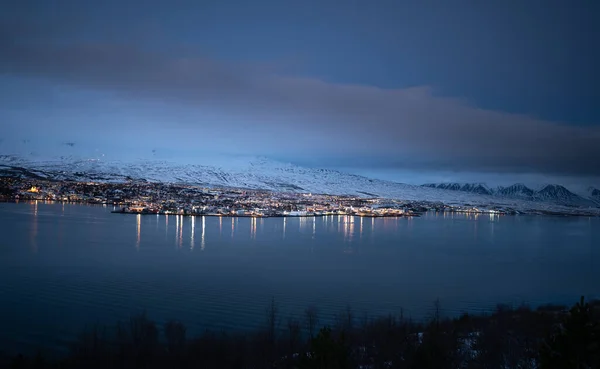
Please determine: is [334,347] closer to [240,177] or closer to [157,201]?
[157,201]

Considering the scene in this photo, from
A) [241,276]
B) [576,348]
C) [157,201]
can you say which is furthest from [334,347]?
[157,201]

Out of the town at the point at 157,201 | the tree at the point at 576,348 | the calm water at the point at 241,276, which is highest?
the town at the point at 157,201

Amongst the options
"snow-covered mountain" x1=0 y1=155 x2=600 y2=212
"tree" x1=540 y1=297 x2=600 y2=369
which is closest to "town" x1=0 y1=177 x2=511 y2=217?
"snow-covered mountain" x1=0 y1=155 x2=600 y2=212

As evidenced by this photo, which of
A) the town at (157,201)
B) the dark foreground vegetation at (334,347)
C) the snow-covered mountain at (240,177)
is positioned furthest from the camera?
the snow-covered mountain at (240,177)

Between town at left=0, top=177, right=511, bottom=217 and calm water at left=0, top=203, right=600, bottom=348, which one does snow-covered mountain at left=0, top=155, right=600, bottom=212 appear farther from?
calm water at left=0, top=203, right=600, bottom=348

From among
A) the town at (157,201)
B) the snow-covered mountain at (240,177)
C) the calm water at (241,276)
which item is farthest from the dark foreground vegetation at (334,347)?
the snow-covered mountain at (240,177)

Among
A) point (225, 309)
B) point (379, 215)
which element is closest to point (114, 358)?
point (225, 309)

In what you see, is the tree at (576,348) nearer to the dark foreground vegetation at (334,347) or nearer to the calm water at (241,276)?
the dark foreground vegetation at (334,347)

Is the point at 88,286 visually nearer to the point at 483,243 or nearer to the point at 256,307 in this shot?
the point at 256,307
